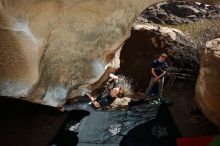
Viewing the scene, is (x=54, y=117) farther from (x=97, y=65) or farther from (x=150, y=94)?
(x=97, y=65)

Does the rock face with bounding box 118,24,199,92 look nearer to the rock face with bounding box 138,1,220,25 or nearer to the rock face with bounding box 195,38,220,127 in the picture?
the rock face with bounding box 138,1,220,25

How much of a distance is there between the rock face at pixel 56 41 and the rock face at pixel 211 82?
2.99 m

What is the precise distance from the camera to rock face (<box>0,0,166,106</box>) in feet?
10.2

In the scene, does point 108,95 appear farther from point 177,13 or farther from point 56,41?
point 177,13

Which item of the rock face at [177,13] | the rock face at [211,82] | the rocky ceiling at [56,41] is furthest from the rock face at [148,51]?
the rocky ceiling at [56,41]

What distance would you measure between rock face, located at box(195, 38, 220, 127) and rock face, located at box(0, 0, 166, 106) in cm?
299

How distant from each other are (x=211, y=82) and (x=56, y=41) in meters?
3.54

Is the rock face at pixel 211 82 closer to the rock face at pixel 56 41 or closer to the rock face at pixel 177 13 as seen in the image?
the rock face at pixel 56 41

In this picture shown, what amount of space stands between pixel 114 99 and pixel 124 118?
918 mm

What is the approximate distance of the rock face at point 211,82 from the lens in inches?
240

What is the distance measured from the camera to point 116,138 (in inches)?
295

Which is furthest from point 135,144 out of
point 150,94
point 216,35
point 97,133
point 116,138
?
point 216,35

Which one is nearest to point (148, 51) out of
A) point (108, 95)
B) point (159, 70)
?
point (108, 95)

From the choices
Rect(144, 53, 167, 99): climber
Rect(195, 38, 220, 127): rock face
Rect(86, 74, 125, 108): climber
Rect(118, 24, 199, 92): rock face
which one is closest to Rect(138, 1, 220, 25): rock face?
Rect(118, 24, 199, 92): rock face
